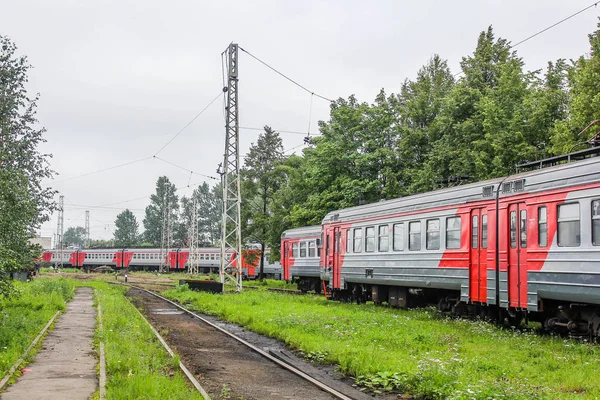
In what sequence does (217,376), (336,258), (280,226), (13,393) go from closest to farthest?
(13,393) < (217,376) < (336,258) < (280,226)

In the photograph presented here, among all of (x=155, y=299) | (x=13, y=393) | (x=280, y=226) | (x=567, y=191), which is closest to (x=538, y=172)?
(x=567, y=191)

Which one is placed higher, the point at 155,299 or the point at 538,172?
the point at 538,172

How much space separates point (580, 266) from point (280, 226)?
3359 centimetres

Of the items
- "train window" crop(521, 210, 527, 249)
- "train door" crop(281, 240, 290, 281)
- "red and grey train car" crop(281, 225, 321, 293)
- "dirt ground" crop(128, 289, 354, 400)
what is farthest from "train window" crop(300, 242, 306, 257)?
"train window" crop(521, 210, 527, 249)

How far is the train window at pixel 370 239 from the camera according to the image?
2116 cm

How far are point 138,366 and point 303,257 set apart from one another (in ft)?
73.8

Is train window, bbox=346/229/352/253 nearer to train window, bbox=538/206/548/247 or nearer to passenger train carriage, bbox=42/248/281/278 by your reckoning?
train window, bbox=538/206/548/247

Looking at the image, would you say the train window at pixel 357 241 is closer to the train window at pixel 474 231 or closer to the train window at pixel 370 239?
the train window at pixel 370 239

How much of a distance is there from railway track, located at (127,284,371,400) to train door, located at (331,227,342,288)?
7.84 m

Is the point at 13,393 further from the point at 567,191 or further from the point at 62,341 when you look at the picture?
the point at 567,191

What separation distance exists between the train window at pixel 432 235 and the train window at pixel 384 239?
100 inches

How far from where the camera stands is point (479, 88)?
35.5 m

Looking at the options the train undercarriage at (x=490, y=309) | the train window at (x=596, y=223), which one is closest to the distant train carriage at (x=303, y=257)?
the train undercarriage at (x=490, y=309)

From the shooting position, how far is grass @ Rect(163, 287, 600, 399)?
27.3ft
